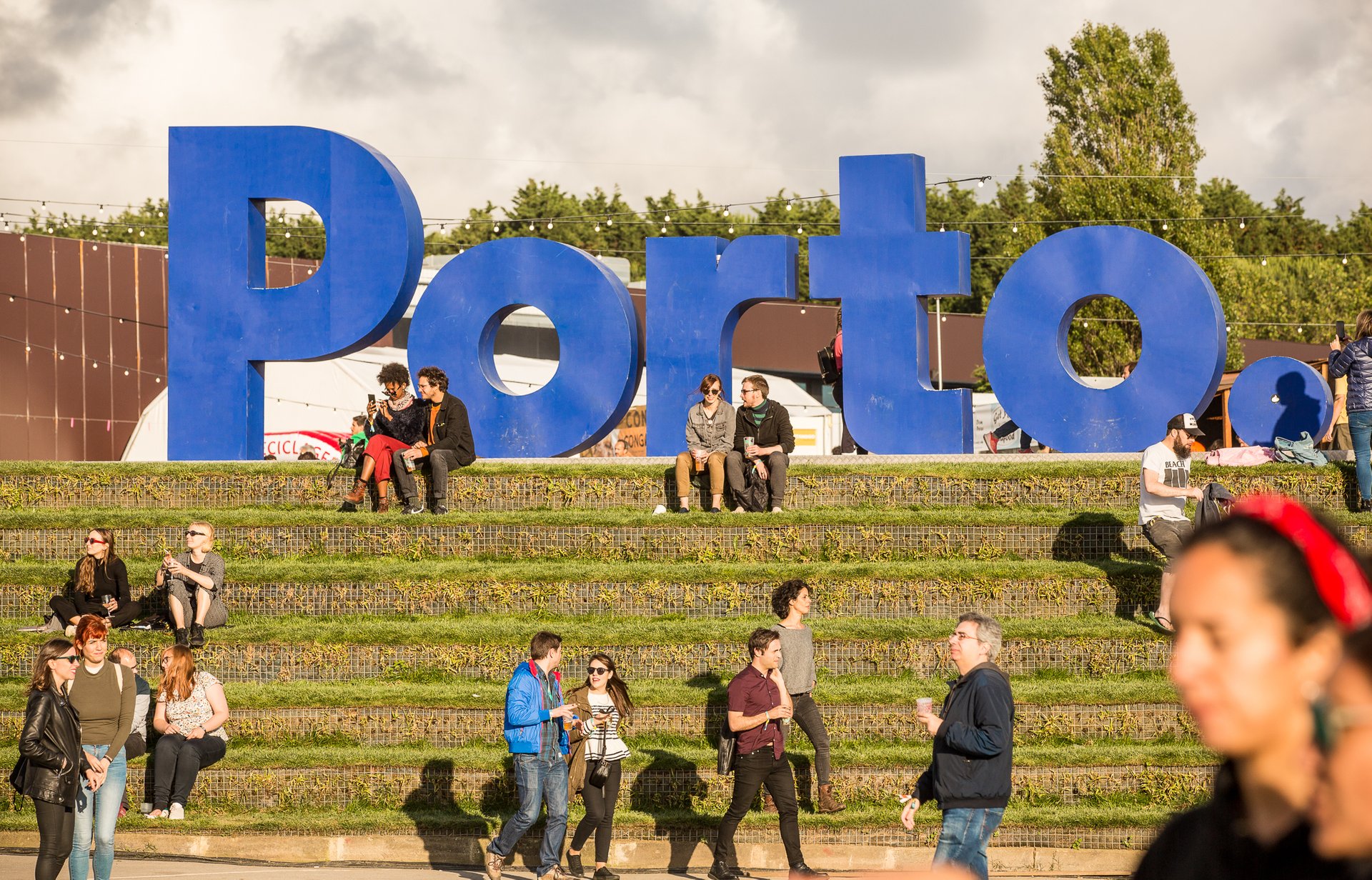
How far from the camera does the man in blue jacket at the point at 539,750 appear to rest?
973 cm

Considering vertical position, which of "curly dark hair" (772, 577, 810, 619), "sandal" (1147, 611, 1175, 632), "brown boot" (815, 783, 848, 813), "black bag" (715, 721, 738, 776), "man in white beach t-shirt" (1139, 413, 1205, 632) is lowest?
"brown boot" (815, 783, 848, 813)

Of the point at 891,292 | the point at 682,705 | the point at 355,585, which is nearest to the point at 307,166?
the point at 355,585

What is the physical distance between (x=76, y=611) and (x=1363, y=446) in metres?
12.0

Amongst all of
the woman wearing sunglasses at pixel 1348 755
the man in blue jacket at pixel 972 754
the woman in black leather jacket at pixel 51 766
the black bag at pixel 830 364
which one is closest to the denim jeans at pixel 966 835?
the man in blue jacket at pixel 972 754

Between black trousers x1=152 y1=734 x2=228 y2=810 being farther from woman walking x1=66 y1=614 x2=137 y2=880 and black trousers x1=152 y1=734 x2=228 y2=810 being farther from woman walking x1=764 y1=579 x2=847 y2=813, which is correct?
woman walking x1=764 y1=579 x2=847 y2=813

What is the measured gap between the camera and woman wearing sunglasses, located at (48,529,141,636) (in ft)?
42.8

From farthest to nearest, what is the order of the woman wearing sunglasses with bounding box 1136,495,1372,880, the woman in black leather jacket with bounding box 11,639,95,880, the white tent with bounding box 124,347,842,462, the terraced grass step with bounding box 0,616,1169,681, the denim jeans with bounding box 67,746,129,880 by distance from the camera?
the white tent with bounding box 124,347,842,462
the terraced grass step with bounding box 0,616,1169,681
the denim jeans with bounding box 67,746,129,880
the woman in black leather jacket with bounding box 11,639,95,880
the woman wearing sunglasses with bounding box 1136,495,1372,880

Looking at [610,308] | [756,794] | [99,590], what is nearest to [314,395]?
[610,308]

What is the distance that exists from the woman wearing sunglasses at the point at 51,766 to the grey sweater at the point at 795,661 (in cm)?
474

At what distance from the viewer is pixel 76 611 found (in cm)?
1306

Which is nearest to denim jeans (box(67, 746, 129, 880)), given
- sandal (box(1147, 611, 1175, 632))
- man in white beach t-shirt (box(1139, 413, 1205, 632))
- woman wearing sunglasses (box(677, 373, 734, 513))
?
woman wearing sunglasses (box(677, 373, 734, 513))

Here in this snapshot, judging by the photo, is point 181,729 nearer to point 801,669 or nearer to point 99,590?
point 99,590

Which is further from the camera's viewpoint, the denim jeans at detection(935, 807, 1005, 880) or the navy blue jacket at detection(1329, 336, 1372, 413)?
the navy blue jacket at detection(1329, 336, 1372, 413)

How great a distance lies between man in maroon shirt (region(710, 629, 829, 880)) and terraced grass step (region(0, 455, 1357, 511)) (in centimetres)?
514
